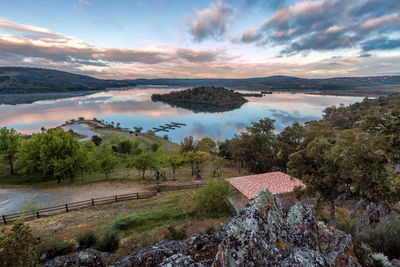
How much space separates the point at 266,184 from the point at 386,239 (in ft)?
42.3

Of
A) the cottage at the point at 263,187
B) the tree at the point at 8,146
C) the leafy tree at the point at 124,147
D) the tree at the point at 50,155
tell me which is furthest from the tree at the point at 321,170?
the leafy tree at the point at 124,147

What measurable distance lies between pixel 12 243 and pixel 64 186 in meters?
18.8

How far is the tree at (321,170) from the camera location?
12.2 meters

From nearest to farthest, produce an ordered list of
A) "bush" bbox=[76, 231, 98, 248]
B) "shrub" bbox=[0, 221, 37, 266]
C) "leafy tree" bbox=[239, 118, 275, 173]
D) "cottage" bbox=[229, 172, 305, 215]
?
"shrub" bbox=[0, 221, 37, 266], "bush" bbox=[76, 231, 98, 248], "cottage" bbox=[229, 172, 305, 215], "leafy tree" bbox=[239, 118, 275, 173]

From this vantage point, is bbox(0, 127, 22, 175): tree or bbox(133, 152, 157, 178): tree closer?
bbox(0, 127, 22, 175): tree

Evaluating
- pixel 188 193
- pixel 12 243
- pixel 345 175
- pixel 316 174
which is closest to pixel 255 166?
pixel 188 193

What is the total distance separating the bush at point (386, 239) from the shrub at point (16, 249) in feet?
34.9

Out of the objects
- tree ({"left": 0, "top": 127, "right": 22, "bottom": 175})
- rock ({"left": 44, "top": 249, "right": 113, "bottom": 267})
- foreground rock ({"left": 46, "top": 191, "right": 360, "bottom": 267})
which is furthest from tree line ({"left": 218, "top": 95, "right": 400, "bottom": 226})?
tree ({"left": 0, "top": 127, "right": 22, "bottom": 175})

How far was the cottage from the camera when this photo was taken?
16844 mm

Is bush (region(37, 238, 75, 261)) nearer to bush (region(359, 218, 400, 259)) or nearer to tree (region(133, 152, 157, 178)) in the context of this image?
bush (region(359, 218, 400, 259))

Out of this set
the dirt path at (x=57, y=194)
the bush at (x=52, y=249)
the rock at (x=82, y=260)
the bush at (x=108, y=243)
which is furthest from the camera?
the dirt path at (x=57, y=194)

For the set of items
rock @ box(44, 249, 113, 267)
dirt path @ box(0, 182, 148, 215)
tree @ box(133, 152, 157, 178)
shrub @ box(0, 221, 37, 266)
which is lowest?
dirt path @ box(0, 182, 148, 215)

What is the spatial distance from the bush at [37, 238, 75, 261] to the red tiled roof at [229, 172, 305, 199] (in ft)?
41.7

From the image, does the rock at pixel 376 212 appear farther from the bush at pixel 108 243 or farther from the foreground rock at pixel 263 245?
the bush at pixel 108 243
